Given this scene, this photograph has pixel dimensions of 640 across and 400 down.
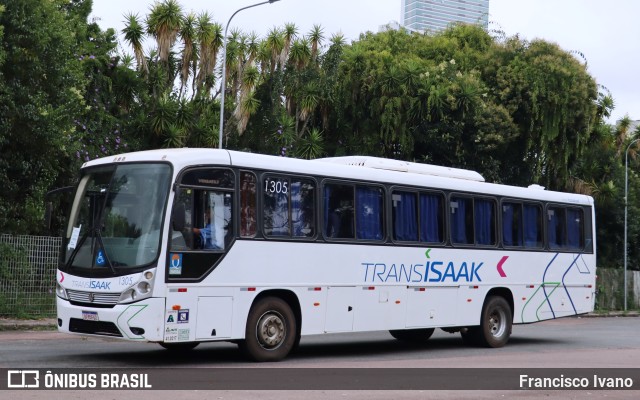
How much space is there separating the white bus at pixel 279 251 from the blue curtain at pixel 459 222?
26 millimetres

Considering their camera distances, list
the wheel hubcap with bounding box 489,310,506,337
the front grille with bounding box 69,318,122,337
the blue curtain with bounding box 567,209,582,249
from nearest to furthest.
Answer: the front grille with bounding box 69,318,122,337, the wheel hubcap with bounding box 489,310,506,337, the blue curtain with bounding box 567,209,582,249

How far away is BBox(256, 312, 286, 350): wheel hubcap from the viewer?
14852mm

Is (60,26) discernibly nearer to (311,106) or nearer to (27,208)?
(27,208)

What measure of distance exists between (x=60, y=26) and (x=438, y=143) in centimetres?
1762

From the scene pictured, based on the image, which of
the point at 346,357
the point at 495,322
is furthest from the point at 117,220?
the point at 495,322

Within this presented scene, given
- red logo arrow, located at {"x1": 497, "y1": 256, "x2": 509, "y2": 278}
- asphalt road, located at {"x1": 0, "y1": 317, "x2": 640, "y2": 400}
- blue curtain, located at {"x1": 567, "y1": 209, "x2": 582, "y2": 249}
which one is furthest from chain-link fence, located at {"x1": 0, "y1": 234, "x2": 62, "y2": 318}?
blue curtain, located at {"x1": 567, "y1": 209, "x2": 582, "y2": 249}

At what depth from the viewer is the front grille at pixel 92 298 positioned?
13680mm

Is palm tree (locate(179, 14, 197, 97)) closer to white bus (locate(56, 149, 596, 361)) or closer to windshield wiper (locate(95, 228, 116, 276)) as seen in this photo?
white bus (locate(56, 149, 596, 361))

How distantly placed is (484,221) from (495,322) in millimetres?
2081

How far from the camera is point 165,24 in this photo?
37.4m

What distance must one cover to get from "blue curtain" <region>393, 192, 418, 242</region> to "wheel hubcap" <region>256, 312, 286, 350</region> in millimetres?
3139

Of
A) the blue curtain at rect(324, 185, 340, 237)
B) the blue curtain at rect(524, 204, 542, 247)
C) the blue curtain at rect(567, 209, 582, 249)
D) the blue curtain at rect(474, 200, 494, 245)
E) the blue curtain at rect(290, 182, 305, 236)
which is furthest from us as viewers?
the blue curtain at rect(567, 209, 582, 249)

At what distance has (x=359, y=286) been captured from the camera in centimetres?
1647

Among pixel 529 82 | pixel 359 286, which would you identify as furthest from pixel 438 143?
pixel 359 286
